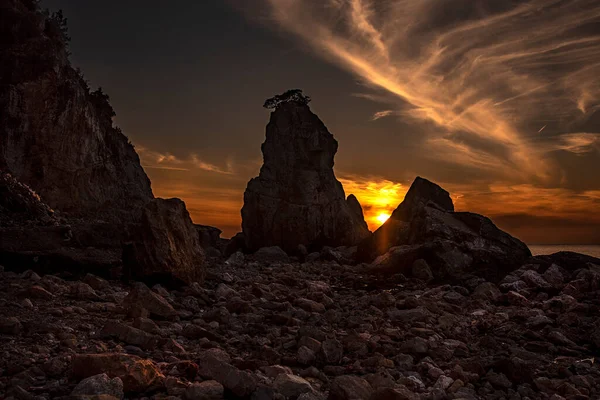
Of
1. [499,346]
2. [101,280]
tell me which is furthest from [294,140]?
[499,346]

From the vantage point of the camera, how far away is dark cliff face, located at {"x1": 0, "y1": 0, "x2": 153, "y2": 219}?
A: 21484 mm

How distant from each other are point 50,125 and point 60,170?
99.8 inches

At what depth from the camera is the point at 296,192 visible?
112 feet

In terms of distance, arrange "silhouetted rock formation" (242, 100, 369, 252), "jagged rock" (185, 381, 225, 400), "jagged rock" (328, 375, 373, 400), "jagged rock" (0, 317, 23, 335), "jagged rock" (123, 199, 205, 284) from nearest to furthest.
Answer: "jagged rock" (185, 381, 225, 400) < "jagged rock" (328, 375, 373, 400) < "jagged rock" (0, 317, 23, 335) < "jagged rock" (123, 199, 205, 284) < "silhouetted rock formation" (242, 100, 369, 252)

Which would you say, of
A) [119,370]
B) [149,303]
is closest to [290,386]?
[119,370]

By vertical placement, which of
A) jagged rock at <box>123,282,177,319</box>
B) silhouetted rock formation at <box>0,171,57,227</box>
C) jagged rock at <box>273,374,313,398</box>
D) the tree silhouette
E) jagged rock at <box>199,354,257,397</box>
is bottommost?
jagged rock at <box>273,374,313,398</box>

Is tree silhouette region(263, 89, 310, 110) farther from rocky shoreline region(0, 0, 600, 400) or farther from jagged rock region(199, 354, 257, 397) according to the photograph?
jagged rock region(199, 354, 257, 397)

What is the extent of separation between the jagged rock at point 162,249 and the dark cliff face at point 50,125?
1286 cm

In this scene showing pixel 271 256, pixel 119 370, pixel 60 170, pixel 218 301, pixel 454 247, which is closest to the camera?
pixel 119 370

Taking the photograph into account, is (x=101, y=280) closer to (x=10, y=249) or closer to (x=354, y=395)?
(x=10, y=249)

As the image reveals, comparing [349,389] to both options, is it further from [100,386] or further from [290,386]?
[100,386]

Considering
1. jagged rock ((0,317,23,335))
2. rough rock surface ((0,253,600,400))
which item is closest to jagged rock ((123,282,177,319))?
rough rock surface ((0,253,600,400))

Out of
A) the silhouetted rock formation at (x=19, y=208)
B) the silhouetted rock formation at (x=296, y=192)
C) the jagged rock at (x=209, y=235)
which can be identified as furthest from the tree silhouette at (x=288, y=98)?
the silhouetted rock formation at (x=19, y=208)

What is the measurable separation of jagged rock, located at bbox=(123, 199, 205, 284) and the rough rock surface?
708 millimetres
